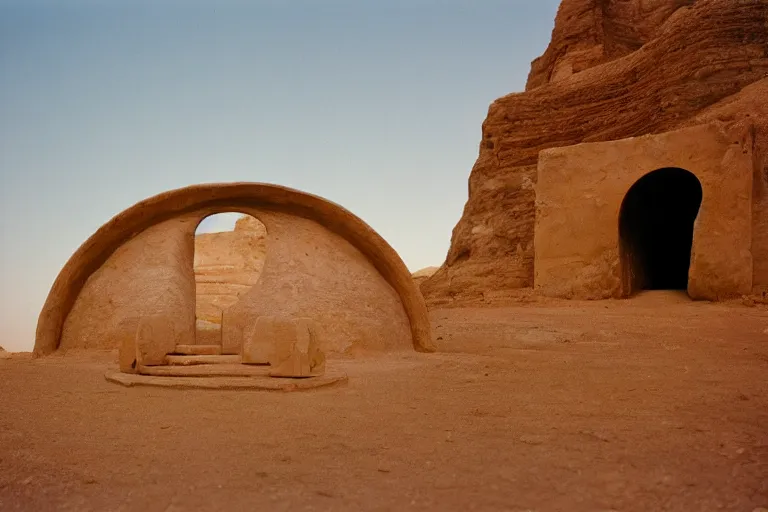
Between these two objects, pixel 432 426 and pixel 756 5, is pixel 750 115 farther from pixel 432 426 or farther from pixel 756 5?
pixel 432 426

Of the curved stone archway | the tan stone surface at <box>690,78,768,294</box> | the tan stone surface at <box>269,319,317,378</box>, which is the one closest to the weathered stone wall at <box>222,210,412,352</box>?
the curved stone archway

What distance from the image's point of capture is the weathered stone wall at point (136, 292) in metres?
Result: 6.24

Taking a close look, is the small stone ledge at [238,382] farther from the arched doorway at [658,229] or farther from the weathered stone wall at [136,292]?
the arched doorway at [658,229]

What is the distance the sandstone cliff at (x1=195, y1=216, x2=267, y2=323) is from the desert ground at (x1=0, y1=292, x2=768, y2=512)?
1050 centimetres

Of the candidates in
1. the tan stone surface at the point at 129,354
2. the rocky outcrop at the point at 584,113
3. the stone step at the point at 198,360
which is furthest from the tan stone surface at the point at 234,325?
the rocky outcrop at the point at 584,113

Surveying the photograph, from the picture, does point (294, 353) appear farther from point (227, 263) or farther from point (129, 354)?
point (227, 263)

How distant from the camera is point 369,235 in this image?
6508mm

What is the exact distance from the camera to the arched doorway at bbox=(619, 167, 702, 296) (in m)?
10.4

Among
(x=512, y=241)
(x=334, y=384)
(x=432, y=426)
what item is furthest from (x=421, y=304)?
(x=512, y=241)

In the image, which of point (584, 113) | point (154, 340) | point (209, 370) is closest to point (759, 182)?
point (584, 113)

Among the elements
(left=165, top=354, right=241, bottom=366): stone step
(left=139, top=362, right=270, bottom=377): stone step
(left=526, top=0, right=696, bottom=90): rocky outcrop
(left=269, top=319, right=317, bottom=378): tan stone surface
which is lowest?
(left=139, top=362, right=270, bottom=377): stone step

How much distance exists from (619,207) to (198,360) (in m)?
7.67

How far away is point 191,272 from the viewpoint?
7.04m

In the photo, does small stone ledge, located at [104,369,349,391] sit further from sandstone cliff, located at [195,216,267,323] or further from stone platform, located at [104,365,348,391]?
sandstone cliff, located at [195,216,267,323]
